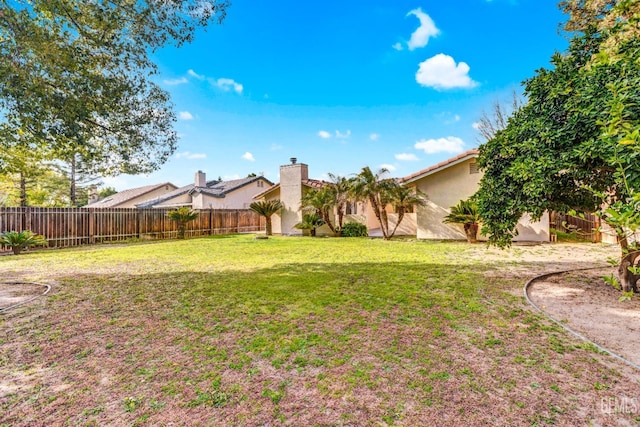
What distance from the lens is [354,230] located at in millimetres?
18078

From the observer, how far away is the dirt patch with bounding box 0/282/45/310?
553 centimetres

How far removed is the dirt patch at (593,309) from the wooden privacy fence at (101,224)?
58.1ft

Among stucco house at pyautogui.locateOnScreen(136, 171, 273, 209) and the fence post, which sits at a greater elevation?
stucco house at pyautogui.locateOnScreen(136, 171, 273, 209)

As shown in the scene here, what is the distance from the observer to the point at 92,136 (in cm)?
764

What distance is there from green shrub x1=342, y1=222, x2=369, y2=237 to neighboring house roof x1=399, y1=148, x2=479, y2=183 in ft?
12.8

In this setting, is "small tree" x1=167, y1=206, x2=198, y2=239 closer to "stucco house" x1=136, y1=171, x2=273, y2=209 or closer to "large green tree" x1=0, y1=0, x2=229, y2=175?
"stucco house" x1=136, y1=171, x2=273, y2=209

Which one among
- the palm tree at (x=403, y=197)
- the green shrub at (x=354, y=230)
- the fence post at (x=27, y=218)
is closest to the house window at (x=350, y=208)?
the green shrub at (x=354, y=230)

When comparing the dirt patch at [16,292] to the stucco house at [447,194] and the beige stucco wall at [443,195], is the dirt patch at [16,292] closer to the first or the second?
the stucco house at [447,194]

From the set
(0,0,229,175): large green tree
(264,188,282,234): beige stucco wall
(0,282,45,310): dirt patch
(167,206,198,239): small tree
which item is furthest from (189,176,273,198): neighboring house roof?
(0,282,45,310): dirt patch

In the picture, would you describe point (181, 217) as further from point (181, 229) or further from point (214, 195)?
point (214, 195)

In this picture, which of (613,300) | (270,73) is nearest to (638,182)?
(613,300)

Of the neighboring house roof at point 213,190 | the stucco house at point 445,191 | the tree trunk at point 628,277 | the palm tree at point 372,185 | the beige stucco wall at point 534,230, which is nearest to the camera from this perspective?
the tree trunk at point 628,277

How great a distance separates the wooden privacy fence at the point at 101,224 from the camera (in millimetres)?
13125

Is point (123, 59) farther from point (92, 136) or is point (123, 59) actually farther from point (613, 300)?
point (613, 300)
